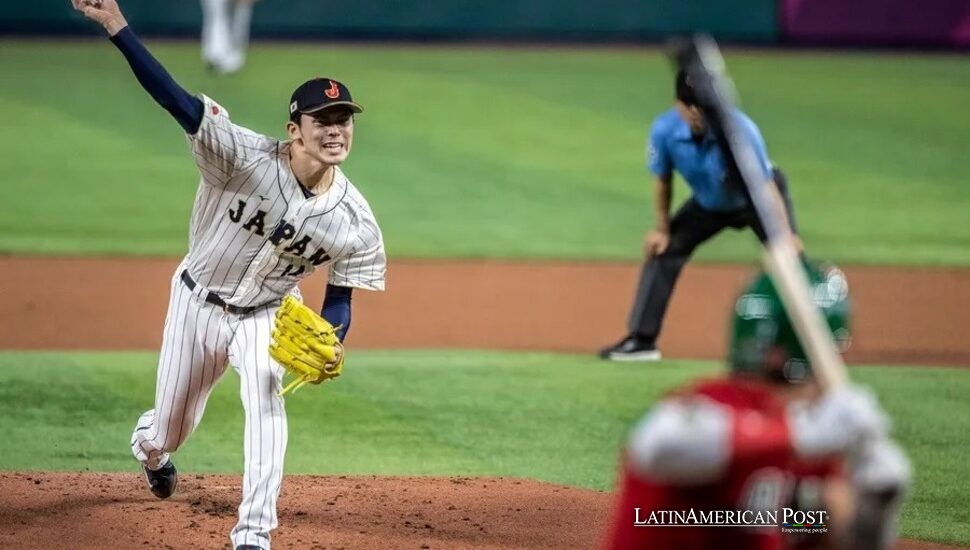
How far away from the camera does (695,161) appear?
8.45 meters

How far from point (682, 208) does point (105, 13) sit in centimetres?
446

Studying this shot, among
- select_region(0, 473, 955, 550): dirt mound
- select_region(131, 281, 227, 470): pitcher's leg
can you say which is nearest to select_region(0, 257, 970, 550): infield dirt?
select_region(0, 473, 955, 550): dirt mound

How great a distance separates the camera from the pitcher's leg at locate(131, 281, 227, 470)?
219 inches

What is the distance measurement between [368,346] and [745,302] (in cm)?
643

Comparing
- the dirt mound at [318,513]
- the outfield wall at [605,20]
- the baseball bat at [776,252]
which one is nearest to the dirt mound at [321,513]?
the dirt mound at [318,513]

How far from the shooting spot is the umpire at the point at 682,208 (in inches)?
328

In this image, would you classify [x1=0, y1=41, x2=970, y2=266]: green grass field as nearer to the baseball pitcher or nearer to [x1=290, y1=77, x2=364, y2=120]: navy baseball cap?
the baseball pitcher

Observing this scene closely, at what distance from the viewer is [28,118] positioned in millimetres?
17016

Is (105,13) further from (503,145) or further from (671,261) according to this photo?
(503,145)

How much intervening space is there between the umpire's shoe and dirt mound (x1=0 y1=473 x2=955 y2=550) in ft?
0.19

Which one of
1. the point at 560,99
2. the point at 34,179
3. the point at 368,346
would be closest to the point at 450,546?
the point at 368,346

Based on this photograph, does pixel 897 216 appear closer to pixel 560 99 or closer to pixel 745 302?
pixel 560 99

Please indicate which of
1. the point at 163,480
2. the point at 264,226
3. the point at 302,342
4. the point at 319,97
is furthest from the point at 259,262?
the point at 163,480

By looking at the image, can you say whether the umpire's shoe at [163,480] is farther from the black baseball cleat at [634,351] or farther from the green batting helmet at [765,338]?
the black baseball cleat at [634,351]
